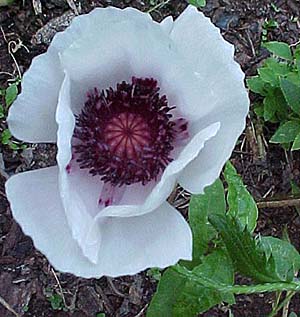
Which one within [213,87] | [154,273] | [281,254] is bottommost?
[154,273]

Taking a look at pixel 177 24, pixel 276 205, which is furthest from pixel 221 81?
pixel 276 205

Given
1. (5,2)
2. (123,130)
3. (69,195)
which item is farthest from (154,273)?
(5,2)

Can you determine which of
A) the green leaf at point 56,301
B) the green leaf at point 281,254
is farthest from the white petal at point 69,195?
the green leaf at point 56,301

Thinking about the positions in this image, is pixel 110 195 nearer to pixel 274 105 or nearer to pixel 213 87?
pixel 213 87

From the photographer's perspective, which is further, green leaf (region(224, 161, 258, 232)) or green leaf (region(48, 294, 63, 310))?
green leaf (region(48, 294, 63, 310))

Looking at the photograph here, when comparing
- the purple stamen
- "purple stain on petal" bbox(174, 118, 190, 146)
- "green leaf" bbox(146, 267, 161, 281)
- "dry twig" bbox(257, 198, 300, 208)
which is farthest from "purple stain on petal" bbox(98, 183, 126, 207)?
"dry twig" bbox(257, 198, 300, 208)

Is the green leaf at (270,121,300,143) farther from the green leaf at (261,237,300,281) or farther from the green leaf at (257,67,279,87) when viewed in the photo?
the green leaf at (261,237,300,281)
